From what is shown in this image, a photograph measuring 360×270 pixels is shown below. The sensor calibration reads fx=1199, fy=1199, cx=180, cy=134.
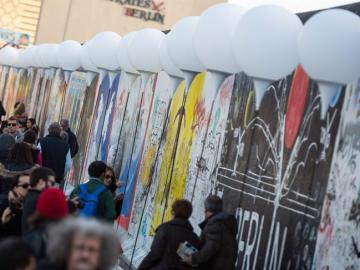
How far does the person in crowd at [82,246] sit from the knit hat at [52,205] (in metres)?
1.64

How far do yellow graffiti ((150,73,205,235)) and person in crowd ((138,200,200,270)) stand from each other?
3.72 metres

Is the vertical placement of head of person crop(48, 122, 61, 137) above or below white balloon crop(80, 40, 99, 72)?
below

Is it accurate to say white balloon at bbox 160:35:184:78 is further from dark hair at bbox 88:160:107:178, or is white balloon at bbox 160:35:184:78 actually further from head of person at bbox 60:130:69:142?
head of person at bbox 60:130:69:142

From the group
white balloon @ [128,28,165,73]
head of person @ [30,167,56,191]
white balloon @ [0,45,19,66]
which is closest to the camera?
head of person @ [30,167,56,191]

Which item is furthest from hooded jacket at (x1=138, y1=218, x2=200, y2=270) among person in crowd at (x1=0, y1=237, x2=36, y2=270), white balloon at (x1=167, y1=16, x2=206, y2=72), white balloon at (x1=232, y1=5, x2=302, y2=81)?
person in crowd at (x1=0, y1=237, x2=36, y2=270)

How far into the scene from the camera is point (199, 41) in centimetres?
1008

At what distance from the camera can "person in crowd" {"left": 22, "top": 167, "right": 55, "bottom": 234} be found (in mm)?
8977

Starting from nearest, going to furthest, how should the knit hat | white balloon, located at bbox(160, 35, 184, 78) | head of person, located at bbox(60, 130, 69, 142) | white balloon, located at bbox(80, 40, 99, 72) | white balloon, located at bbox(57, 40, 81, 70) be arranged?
the knit hat, white balloon, located at bbox(160, 35, 184, 78), white balloon, located at bbox(80, 40, 99, 72), head of person, located at bbox(60, 130, 69, 142), white balloon, located at bbox(57, 40, 81, 70)

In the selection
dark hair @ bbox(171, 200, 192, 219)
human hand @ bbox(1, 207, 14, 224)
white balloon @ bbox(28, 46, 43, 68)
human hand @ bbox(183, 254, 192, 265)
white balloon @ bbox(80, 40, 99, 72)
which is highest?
white balloon @ bbox(28, 46, 43, 68)

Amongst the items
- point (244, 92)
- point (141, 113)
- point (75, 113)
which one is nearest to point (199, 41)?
point (244, 92)

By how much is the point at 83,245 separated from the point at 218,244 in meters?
4.51

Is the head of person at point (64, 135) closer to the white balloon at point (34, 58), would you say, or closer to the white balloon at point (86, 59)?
the white balloon at point (86, 59)

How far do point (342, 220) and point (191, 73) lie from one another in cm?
318

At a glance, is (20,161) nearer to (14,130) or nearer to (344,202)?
(344,202)
